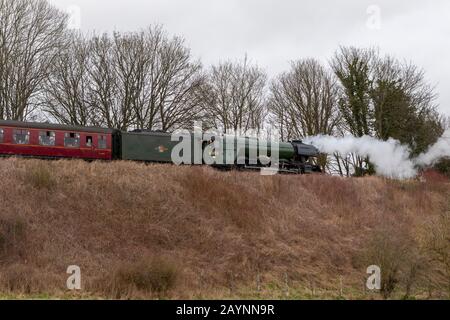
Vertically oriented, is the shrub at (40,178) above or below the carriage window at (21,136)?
below

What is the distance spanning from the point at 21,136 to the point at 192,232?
34.6 feet

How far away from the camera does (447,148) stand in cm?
3816

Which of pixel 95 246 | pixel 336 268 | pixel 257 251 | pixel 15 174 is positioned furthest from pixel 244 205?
pixel 15 174

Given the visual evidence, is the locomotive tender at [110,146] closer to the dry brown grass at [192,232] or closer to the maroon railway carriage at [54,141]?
the maroon railway carriage at [54,141]

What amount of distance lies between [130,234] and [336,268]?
8.47m

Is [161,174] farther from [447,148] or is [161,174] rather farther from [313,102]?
[313,102]

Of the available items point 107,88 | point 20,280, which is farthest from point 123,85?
point 20,280

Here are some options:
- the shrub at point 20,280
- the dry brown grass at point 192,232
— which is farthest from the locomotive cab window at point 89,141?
the shrub at point 20,280

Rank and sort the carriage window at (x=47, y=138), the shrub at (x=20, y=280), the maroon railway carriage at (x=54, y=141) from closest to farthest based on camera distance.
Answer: the shrub at (x=20, y=280)
the maroon railway carriage at (x=54, y=141)
the carriage window at (x=47, y=138)

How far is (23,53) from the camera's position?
4003 cm

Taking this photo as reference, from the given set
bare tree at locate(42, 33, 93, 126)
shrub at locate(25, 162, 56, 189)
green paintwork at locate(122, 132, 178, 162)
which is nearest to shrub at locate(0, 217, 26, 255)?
shrub at locate(25, 162, 56, 189)

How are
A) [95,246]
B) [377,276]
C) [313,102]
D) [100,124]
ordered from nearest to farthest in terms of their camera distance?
[377,276] < [95,246] < [100,124] < [313,102]

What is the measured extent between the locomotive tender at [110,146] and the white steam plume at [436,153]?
32.5ft

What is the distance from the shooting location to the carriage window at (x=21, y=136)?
27.9m
